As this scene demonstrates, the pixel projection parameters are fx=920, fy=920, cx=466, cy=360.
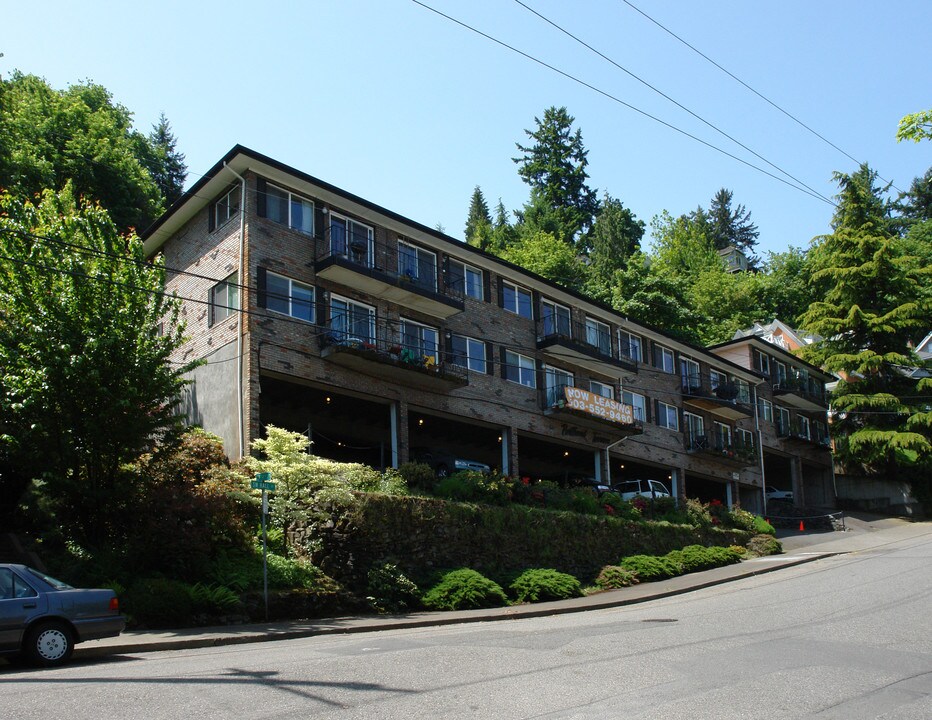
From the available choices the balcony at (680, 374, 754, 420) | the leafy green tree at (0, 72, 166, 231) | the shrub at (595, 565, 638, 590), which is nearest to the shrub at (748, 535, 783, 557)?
the shrub at (595, 565, 638, 590)

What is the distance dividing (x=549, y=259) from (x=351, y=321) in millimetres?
41723

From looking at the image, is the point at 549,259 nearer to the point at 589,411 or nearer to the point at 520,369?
the point at 589,411

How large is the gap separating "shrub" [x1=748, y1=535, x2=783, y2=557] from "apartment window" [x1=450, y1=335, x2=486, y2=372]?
12.1 meters

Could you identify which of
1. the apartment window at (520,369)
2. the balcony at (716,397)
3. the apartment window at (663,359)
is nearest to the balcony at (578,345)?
the apartment window at (520,369)

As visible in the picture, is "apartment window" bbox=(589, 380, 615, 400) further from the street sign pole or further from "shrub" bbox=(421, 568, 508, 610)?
the street sign pole

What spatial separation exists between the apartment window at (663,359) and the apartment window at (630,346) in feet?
4.66

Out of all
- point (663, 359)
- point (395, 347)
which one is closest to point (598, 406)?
point (663, 359)

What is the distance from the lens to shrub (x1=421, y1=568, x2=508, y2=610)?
67.9ft

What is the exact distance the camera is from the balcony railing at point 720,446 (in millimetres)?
45375

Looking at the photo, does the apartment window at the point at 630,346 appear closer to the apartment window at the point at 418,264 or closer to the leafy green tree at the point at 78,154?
the apartment window at the point at 418,264

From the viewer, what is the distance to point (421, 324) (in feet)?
104

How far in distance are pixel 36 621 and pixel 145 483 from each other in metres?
7.68

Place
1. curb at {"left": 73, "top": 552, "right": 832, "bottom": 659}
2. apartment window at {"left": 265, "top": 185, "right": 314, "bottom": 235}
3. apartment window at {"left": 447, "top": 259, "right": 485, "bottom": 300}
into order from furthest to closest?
1. apartment window at {"left": 447, "top": 259, "right": 485, "bottom": 300}
2. apartment window at {"left": 265, "top": 185, "right": 314, "bottom": 235}
3. curb at {"left": 73, "top": 552, "right": 832, "bottom": 659}

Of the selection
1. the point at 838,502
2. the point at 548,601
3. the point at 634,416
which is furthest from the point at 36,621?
the point at 838,502
